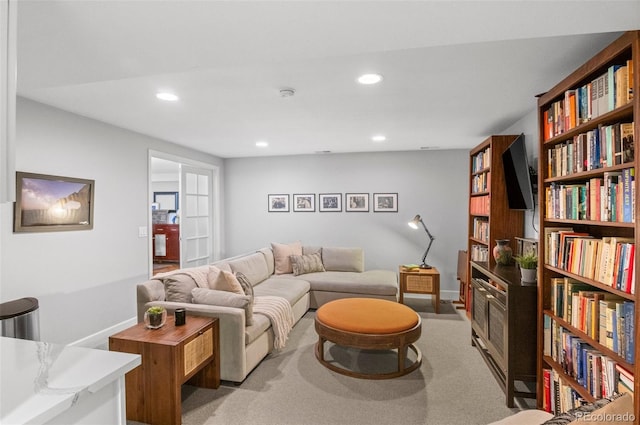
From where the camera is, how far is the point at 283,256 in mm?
4855

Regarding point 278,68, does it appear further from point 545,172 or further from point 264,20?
point 545,172

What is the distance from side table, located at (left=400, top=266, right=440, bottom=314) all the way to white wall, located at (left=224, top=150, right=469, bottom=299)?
79 cm

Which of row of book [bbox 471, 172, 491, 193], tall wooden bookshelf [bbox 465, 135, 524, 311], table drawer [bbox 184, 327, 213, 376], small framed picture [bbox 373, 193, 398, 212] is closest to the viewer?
table drawer [bbox 184, 327, 213, 376]

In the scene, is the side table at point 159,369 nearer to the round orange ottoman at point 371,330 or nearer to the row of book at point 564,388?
the round orange ottoman at point 371,330

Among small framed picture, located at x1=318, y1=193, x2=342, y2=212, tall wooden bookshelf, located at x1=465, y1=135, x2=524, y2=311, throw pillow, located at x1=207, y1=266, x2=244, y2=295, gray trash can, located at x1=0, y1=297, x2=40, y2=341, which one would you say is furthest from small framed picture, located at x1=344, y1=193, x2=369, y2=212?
gray trash can, located at x1=0, y1=297, x2=40, y2=341

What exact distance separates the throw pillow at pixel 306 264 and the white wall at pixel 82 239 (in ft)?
6.42

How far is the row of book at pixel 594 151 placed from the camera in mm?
1540

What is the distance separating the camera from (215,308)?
2588 millimetres

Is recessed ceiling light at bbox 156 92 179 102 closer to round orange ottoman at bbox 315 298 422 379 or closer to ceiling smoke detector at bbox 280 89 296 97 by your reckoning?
ceiling smoke detector at bbox 280 89 296 97

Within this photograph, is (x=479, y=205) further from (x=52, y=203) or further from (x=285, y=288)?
(x=52, y=203)

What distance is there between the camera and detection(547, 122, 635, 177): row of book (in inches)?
60.6

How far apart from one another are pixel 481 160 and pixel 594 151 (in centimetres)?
213

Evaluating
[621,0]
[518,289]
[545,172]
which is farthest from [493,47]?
[518,289]

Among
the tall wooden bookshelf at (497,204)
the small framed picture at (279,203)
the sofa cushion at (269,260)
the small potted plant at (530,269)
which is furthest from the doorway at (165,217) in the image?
the small potted plant at (530,269)
